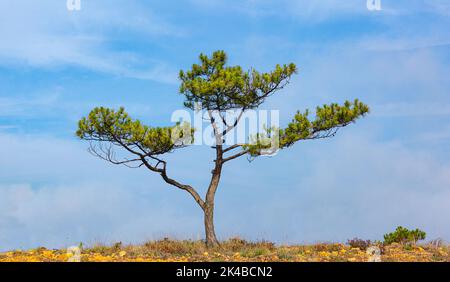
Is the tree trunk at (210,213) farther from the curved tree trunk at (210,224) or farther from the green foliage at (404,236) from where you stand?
the green foliage at (404,236)

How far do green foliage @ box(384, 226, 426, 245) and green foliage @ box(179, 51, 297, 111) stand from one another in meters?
6.62

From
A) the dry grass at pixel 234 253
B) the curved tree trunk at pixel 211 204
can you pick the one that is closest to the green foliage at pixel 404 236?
the dry grass at pixel 234 253

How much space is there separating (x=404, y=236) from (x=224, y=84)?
8369mm

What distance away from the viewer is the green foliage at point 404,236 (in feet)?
65.3

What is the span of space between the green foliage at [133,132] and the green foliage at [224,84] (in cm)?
124

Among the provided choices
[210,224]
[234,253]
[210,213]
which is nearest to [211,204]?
[210,213]

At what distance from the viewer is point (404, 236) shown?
65.8 ft

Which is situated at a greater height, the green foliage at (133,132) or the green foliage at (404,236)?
the green foliage at (133,132)

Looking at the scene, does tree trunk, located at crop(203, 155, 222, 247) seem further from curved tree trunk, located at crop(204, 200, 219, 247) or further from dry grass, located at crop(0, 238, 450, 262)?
dry grass, located at crop(0, 238, 450, 262)
